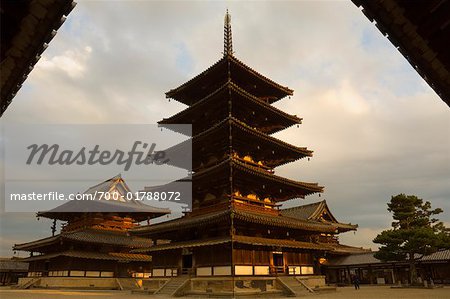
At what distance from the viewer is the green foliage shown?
31422 millimetres

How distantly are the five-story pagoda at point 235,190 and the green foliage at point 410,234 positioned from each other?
946cm

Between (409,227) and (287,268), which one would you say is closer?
(287,268)

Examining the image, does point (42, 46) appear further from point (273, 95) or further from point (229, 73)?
point (273, 95)

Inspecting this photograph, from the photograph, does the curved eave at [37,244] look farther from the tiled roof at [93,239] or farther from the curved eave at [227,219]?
the curved eave at [227,219]

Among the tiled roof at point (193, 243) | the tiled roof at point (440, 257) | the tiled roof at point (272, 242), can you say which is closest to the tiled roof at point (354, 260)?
the tiled roof at point (440, 257)

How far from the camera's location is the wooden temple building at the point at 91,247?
36.0 metres

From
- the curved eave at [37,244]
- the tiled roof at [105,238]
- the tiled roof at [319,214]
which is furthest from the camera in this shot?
the tiled roof at [319,214]

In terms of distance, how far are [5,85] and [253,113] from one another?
22.7m

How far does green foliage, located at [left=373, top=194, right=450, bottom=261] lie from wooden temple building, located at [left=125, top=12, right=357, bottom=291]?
894 centimetres

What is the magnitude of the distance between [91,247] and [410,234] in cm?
3268

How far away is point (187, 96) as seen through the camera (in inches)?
1232

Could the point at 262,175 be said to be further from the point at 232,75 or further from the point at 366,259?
the point at 366,259

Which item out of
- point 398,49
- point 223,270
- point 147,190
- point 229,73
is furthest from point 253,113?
point 398,49

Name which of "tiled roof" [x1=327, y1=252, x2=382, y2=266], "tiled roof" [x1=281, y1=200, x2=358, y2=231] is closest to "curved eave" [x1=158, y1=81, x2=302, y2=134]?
"tiled roof" [x1=281, y1=200, x2=358, y2=231]
